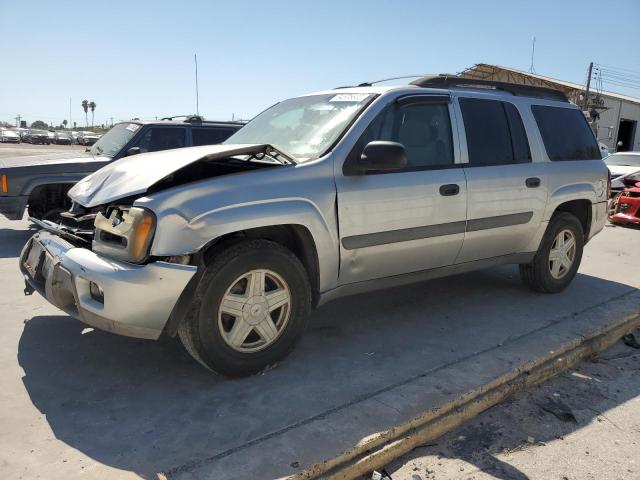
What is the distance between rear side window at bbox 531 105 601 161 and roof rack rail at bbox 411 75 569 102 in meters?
0.17

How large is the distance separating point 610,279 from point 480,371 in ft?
11.3

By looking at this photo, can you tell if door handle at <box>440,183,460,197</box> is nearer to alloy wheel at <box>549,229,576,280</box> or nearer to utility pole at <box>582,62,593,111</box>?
alloy wheel at <box>549,229,576,280</box>

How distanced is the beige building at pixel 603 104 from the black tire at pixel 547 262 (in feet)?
86.3

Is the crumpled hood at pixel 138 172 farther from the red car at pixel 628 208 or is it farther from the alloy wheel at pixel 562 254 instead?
the red car at pixel 628 208

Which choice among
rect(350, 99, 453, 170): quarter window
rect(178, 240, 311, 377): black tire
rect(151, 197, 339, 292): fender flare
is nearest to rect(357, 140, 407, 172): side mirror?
rect(350, 99, 453, 170): quarter window

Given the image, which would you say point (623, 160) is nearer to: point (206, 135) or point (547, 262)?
point (547, 262)

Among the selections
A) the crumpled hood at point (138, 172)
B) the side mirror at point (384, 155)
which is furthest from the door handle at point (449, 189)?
the crumpled hood at point (138, 172)

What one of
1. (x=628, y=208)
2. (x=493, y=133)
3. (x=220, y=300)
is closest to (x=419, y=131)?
(x=493, y=133)

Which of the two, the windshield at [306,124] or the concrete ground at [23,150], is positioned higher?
the windshield at [306,124]

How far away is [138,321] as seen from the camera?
294 centimetres

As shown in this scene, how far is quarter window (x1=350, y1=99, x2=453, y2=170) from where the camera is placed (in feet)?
12.6

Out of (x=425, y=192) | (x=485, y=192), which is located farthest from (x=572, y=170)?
(x=425, y=192)

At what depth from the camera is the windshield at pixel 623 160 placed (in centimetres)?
1366

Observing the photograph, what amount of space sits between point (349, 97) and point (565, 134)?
7.98 ft
